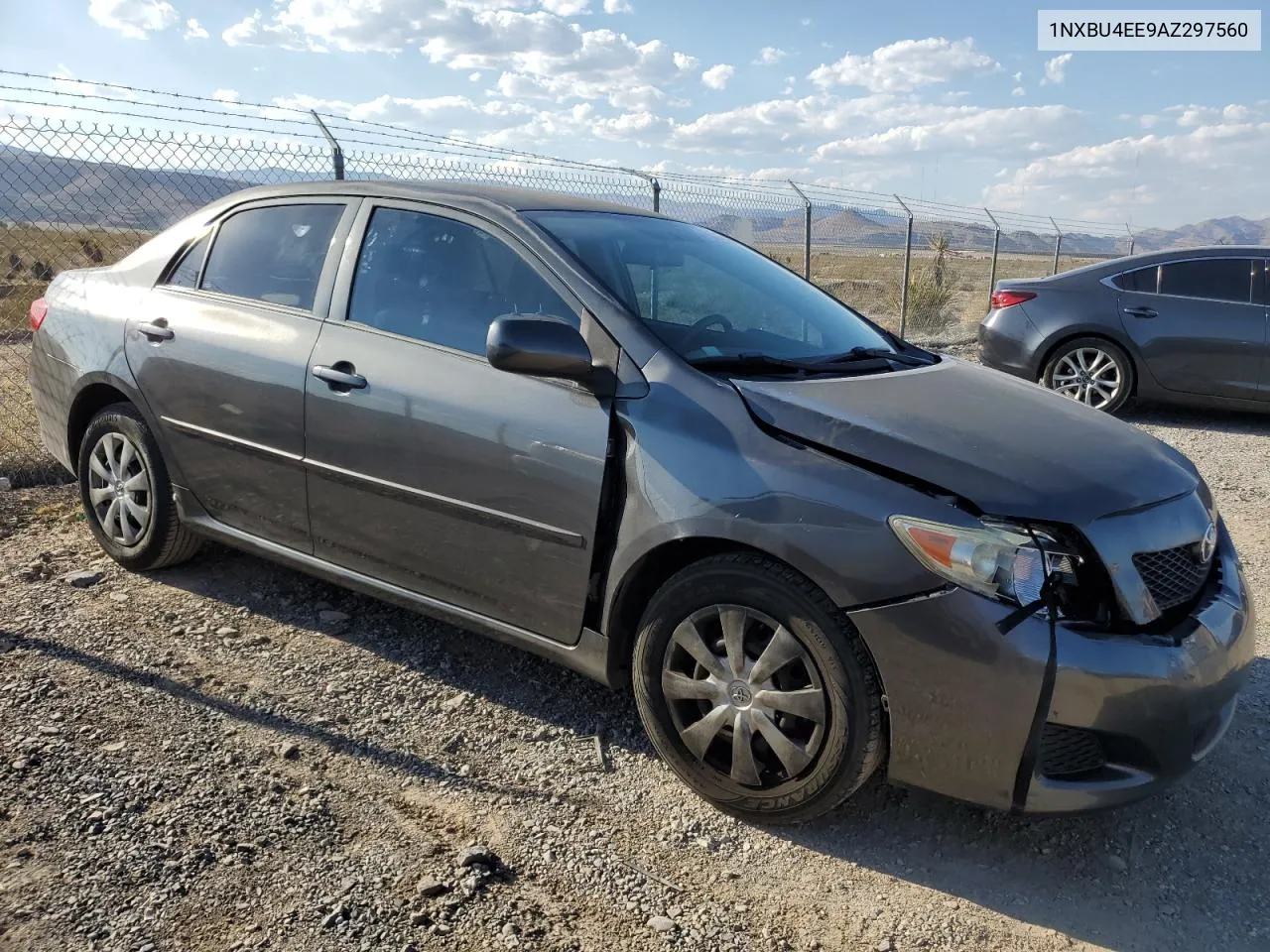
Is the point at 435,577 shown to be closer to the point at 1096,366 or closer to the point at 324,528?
the point at 324,528

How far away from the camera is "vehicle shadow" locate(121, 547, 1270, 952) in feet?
7.97

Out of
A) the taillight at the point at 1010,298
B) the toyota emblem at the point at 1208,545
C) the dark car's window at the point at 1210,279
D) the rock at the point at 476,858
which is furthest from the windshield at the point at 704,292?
the dark car's window at the point at 1210,279

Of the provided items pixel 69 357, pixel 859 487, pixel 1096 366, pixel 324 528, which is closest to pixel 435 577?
pixel 324 528

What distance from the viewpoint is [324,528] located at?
3471mm

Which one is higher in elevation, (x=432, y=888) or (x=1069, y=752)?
(x=1069, y=752)

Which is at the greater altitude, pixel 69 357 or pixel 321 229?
pixel 321 229

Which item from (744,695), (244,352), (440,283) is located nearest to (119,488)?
(244,352)

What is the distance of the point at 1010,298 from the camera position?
8555mm

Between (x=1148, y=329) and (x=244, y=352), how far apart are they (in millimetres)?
7221

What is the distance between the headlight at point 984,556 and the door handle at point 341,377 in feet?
6.06

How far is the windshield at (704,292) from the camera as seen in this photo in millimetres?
3123

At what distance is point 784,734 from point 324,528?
1.82 metres

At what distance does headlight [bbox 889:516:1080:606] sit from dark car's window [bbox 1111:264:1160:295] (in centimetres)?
684

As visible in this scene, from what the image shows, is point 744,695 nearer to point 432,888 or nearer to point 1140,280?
point 432,888
